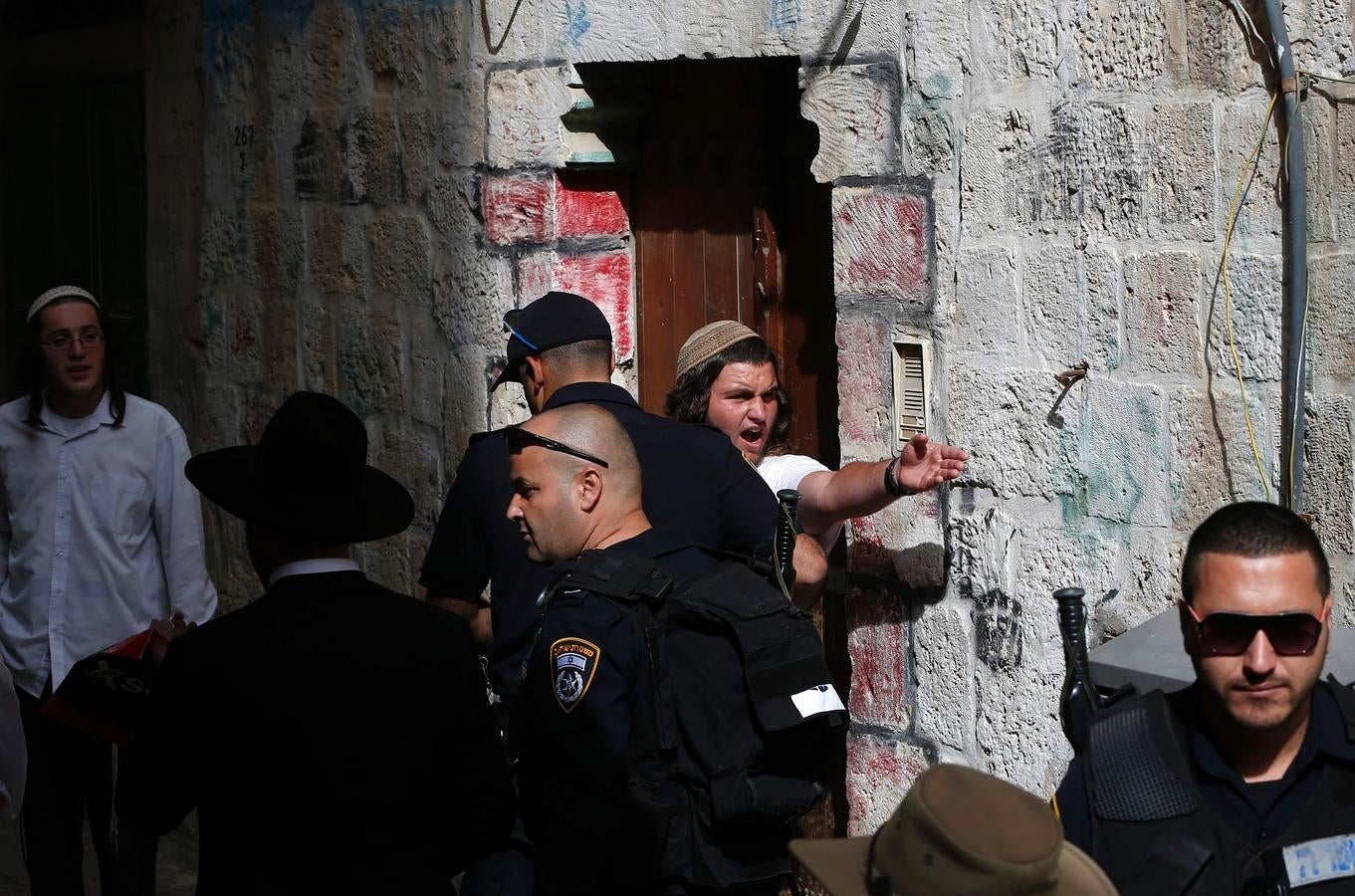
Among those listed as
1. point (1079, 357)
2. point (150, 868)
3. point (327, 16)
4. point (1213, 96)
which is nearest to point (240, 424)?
point (327, 16)

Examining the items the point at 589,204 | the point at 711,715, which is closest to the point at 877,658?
the point at 711,715

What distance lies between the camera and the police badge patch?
9.18 feet

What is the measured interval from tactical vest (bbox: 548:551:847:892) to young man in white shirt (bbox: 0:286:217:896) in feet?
7.03

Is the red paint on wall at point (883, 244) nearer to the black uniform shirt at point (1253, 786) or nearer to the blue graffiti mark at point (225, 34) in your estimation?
the black uniform shirt at point (1253, 786)

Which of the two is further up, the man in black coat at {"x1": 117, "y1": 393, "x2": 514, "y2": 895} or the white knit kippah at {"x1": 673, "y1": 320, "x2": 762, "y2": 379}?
the white knit kippah at {"x1": 673, "y1": 320, "x2": 762, "y2": 379}

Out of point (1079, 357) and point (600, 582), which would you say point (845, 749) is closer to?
point (1079, 357)

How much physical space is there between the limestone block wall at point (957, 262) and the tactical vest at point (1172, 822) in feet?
4.31

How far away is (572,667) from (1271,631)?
→ 1.14 m

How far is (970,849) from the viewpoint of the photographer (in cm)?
187

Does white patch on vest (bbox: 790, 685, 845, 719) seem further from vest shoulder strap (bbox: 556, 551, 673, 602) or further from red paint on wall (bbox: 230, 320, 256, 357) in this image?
red paint on wall (bbox: 230, 320, 256, 357)

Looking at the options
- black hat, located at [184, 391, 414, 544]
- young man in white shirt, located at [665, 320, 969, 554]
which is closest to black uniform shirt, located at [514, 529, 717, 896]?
black hat, located at [184, 391, 414, 544]

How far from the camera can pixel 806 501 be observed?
4.08 metres

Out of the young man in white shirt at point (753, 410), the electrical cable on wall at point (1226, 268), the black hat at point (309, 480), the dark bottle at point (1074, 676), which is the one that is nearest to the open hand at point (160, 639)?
the black hat at point (309, 480)

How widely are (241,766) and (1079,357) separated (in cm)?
211
